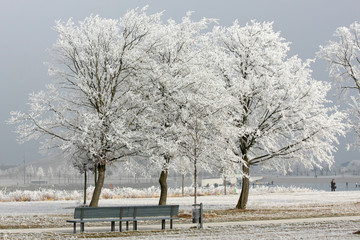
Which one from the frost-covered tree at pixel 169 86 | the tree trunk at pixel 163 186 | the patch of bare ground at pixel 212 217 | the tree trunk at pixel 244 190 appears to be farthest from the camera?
the tree trunk at pixel 244 190

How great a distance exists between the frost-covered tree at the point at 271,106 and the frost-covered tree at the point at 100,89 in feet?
16.6

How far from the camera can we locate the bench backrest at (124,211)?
19.6 m

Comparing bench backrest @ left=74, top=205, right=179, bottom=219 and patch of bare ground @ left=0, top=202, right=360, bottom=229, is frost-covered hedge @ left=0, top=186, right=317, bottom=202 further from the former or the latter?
bench backrest @ left=74, top=205, right=179, bottom=219

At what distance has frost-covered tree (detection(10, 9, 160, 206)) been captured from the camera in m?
27.3

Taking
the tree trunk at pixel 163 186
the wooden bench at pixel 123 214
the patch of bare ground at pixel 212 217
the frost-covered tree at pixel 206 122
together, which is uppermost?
the frost-covered tree at pixel 206 122

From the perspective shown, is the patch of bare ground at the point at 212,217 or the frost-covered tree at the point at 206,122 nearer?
the patch of bare ground at the point at 212,217

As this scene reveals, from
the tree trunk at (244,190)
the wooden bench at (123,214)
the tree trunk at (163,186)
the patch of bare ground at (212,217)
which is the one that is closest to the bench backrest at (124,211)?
the wooden bench at (123,214)

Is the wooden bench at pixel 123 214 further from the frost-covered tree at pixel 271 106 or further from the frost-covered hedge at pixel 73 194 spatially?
the frost-covered hedge at pixel 73 194

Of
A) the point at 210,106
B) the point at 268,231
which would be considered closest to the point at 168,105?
the point at 210,106

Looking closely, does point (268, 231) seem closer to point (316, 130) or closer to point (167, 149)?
point (167, 149)

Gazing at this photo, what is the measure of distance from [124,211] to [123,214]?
4.8 inches

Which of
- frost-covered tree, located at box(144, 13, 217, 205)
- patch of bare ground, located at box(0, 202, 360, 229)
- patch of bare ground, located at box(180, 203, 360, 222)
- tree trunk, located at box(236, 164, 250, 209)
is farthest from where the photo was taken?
tree trunk, located at box(236, 164, 250, 209)

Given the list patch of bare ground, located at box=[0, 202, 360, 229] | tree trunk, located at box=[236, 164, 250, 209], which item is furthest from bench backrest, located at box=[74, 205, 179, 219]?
tree trunk, located at box=[236, 164, 250, 209]

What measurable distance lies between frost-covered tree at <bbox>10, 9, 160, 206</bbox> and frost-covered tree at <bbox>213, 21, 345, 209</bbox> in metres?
5.06
